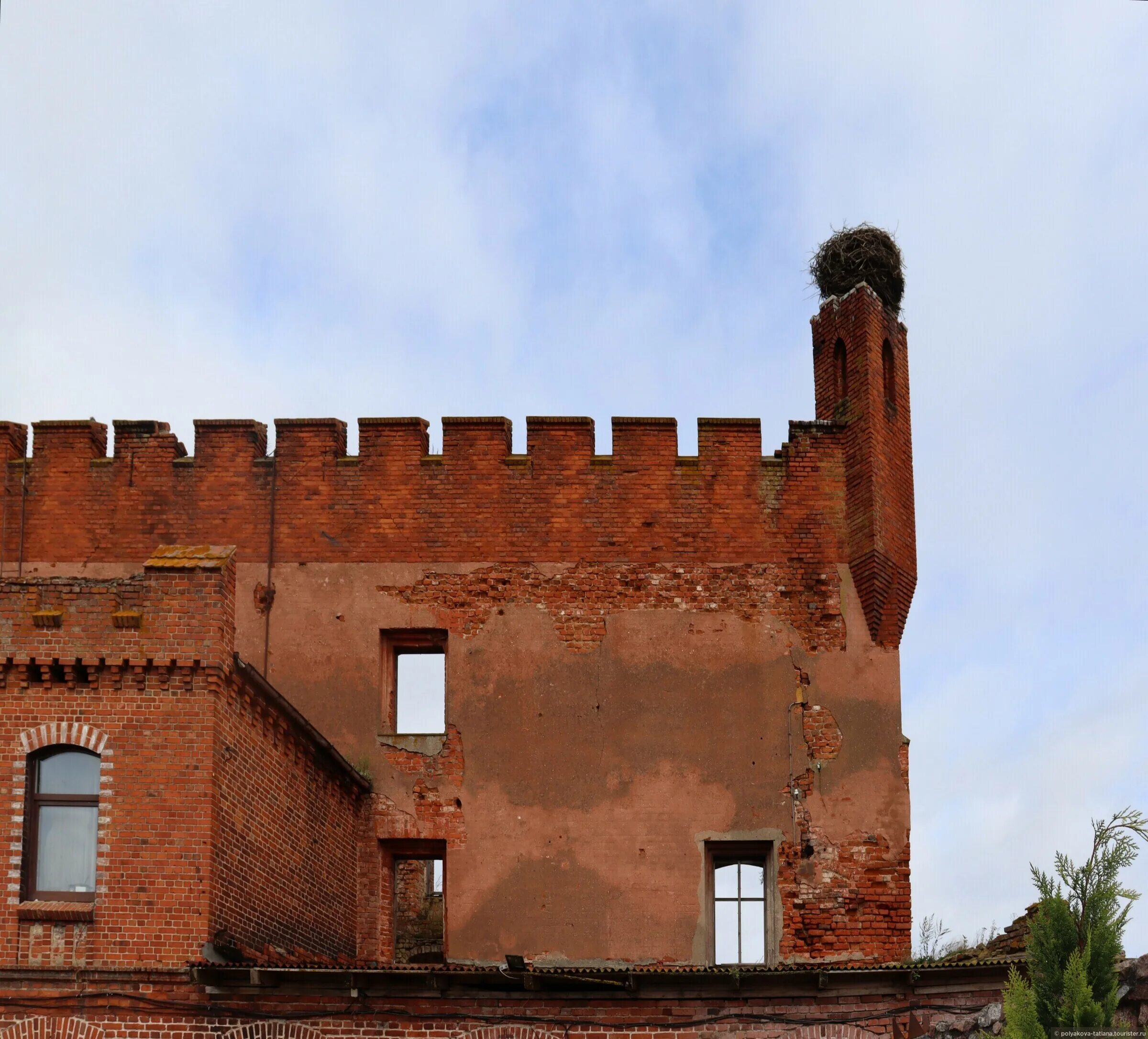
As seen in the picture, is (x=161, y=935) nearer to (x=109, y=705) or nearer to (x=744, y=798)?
(x=109, y=705)

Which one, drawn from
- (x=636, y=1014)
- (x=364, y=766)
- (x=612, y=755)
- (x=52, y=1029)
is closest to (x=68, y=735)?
(x=52, y=1029)

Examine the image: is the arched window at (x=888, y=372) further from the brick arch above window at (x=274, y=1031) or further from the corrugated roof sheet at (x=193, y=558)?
the brick arch above window at (x=274, y=1031)

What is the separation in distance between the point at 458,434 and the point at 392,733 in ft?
13.0

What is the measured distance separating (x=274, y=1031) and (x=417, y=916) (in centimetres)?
690

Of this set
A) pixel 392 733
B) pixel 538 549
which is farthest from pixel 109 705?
pixel 538 549

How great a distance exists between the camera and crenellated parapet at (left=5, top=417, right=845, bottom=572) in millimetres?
22656

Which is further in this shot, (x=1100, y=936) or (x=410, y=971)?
(x=410, y=971)

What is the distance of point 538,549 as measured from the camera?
74.2 ft

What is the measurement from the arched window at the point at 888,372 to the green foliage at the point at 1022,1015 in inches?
423

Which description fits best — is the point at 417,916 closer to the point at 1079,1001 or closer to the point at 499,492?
the point at 499,492

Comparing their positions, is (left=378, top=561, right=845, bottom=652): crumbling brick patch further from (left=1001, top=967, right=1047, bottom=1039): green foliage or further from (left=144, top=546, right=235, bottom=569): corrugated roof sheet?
(left=1001, top=967, right=1047, bottom=1039): green foliage

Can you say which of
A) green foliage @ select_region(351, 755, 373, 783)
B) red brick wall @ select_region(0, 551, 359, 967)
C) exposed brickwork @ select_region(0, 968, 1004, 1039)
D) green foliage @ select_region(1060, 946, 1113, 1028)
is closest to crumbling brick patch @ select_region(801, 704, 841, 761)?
exposed brickwork @ select_region(0, 968, 1004, 1039)

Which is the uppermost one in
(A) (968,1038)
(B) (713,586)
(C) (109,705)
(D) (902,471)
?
(D) (902,471)

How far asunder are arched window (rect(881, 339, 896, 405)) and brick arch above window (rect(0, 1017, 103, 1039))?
1269 cm
